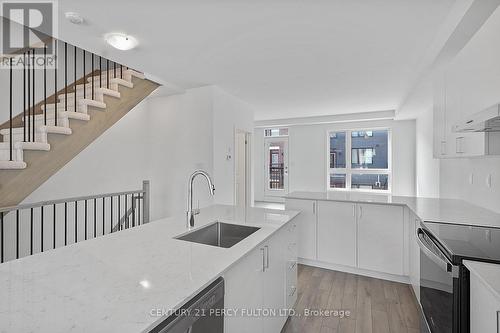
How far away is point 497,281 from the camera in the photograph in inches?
39.6

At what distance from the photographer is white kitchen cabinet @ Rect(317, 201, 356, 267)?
3.01 m

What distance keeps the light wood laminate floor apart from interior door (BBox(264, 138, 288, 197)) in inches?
194

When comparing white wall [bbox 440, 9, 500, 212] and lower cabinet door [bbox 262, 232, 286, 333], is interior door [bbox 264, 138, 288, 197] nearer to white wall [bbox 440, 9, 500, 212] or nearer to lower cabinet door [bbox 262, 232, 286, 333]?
white wall [bbox 440, 9, 500, 212]

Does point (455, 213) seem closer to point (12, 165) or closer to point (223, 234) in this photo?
point (223, 234)

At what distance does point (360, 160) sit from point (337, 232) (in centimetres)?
411

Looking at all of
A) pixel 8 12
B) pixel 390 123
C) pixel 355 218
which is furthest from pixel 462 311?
pixel 390 123

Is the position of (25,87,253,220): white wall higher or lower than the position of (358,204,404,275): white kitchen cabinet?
higher

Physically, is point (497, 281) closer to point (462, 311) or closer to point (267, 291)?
point (462, 311)

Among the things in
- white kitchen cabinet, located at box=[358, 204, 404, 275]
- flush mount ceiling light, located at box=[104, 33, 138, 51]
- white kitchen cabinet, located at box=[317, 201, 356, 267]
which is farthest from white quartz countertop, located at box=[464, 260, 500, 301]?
flush mount ceiling light, located at box=[104, 33, 138, 51]

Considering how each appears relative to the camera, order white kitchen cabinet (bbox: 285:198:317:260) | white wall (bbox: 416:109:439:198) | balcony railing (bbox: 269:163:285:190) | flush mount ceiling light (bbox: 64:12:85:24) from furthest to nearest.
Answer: balcony railing (bbox: 269:163:285:190) → white wall (bbox: 416:109:439:198) → white kitchen cabinet (bbox: 285:198:317:260) → flush mount ceiling light (bbox: 64:12:85:24)

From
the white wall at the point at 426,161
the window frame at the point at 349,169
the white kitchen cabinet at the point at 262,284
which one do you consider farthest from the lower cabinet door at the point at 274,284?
the window frame at the point at 349,169

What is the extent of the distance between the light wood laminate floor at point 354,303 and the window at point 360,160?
13.1 ft

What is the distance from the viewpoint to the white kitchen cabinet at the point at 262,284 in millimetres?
1194

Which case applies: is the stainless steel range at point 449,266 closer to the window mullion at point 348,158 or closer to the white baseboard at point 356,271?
the white baseboard at point 356,271
